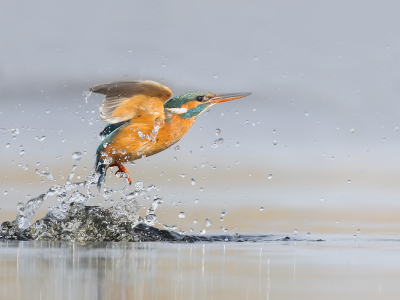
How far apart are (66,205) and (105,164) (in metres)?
1.02

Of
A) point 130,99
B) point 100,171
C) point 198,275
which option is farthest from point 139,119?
point 198,275

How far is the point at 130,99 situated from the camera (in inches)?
283

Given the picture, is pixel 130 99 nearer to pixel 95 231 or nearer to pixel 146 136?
pixel 146 136

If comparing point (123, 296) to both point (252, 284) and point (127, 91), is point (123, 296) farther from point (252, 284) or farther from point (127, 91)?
point (127, 91)

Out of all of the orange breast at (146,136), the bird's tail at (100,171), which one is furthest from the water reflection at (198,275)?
the bird's tail at (100,171)

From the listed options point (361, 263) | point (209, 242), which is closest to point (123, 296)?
point (361, 263)

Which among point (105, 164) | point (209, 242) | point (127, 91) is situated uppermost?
point (127, 91)

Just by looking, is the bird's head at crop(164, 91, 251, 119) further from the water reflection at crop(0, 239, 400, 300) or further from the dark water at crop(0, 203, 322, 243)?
the water reflection at crop(0, 239, 400, 300)

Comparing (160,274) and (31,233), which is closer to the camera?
(160,274)

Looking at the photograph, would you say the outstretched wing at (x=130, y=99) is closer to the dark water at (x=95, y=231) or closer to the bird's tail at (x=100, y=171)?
the bird's tail at (x=100, y=171)

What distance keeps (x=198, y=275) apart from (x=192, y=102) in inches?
163

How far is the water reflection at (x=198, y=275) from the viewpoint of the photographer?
2932 mm

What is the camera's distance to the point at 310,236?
26.8 ft

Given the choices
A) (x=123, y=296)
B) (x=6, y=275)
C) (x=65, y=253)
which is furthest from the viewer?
(x=65, y=253)
